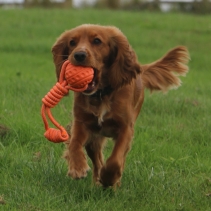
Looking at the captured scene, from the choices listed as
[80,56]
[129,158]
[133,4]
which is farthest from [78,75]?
[133,4]

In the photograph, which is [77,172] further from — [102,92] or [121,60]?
[121,60]

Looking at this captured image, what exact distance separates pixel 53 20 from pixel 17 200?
1462 cm

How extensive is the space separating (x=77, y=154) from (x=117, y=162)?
0.92 ft

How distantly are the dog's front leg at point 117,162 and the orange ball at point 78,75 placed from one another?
546 millimetres

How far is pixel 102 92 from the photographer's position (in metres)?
4.19

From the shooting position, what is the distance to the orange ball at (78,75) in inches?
149

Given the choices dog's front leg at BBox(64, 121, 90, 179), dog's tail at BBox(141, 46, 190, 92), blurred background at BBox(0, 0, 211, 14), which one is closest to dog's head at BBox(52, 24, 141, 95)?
dog's front leg at BBox(64, 121, 90, 179)

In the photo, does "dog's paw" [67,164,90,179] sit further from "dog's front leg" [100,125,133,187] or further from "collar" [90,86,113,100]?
"collar" [90,86,113,100]

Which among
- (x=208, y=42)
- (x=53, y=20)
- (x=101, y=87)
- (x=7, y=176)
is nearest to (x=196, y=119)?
(x=101, y=87)

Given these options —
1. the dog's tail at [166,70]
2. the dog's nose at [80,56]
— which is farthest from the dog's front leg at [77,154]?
the dog's tail at [166,70]

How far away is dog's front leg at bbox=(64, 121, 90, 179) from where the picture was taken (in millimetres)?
3880

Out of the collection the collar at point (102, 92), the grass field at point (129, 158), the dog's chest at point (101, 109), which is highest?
the collar at point (102, 92)

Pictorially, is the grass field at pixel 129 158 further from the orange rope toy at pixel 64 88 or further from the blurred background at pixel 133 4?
A: the blurred background at pixel 133 4

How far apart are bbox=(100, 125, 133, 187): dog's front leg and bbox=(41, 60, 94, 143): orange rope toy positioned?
0.38m
